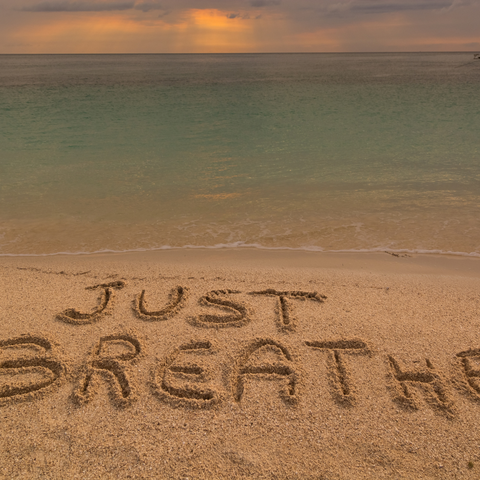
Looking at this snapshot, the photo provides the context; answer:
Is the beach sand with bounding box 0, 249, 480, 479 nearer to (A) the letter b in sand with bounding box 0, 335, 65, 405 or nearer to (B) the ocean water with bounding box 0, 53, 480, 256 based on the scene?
(A) the letter b in sand with bounding box 0, 335, 65, 405

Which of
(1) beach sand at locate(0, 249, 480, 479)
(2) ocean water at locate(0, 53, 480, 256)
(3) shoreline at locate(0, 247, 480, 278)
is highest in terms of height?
(2) ocean water at locate(0, 53, 480, 256)

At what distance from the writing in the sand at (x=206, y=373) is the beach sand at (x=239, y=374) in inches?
0.4

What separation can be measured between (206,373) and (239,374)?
Answer: 233 mm

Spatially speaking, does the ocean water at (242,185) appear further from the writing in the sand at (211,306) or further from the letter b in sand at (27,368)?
the letter b in sand at (27,368)

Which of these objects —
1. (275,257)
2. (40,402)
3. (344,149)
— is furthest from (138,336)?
(344,149)

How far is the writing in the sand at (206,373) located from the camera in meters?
2.55

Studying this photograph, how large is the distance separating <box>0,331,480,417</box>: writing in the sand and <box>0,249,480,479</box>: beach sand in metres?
0.01

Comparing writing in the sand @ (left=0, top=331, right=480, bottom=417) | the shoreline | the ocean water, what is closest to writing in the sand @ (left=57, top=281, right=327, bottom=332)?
writing in the sand @ (left=0, top=331, right=480, bottom=417)

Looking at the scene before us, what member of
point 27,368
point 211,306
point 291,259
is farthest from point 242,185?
point 27,368

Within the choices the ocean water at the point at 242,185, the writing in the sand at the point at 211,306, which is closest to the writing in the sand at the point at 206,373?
the writing in the sand at the point at 211,306

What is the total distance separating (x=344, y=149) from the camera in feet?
32.6

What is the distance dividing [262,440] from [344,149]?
8757 mm

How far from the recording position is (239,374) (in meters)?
2.76

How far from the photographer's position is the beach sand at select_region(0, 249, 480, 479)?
219 cm
